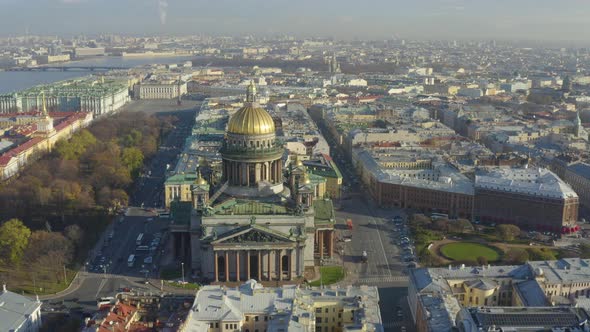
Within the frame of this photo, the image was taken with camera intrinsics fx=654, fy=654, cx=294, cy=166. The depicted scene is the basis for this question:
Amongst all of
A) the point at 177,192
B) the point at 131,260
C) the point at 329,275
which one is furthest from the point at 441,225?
the point at 131,260

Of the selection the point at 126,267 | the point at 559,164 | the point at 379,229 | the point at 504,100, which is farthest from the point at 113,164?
the point at 504,100

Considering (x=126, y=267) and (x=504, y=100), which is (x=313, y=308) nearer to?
(x=126, y=267)

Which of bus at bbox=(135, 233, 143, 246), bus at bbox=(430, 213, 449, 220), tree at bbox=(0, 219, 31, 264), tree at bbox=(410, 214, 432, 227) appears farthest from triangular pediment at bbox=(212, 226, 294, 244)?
bus at bbox=(430, 213, 449, 220)

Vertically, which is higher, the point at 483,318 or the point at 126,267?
the point at 483,318

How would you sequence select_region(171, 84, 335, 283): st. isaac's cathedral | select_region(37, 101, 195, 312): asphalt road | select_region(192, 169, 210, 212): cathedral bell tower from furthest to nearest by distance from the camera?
1. select_region(192, 169, 210, 212): cathedral bell tower
2. select_region(171, 84, 335, 283): st. isaac's cathedral
3. select_region(37, 101, 195, 312): asphalt road

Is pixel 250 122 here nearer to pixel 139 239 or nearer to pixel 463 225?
pixel 139 239

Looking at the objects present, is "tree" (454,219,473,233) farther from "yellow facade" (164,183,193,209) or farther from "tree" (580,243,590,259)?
"yellow facade" (164,183,193,209)
